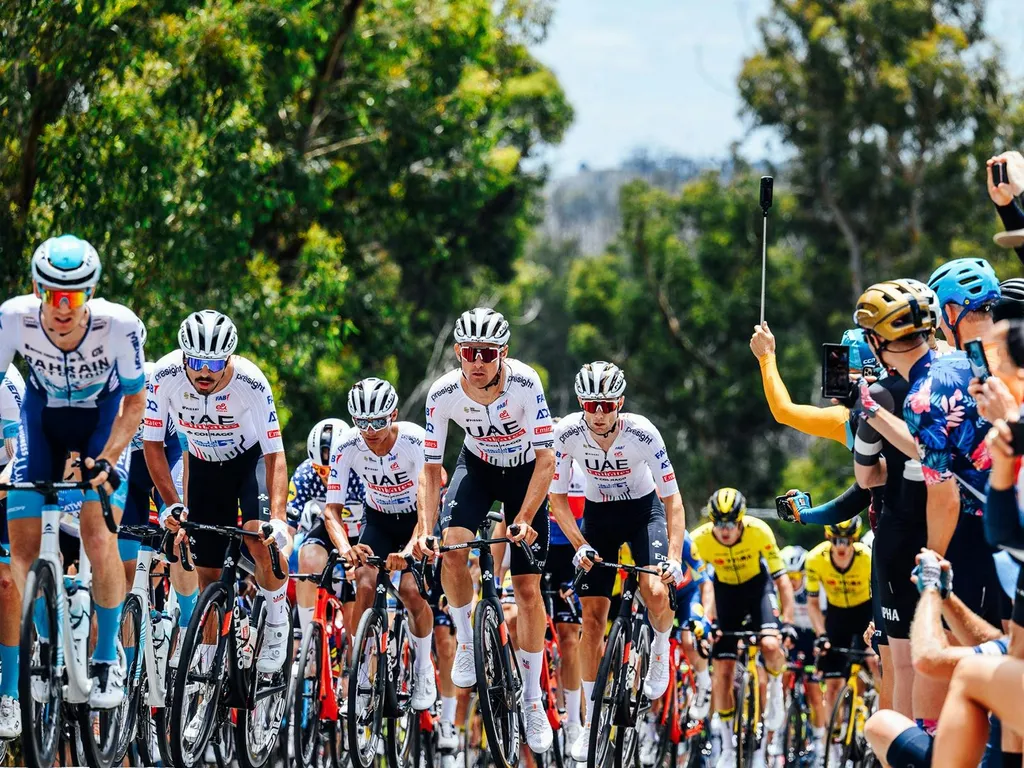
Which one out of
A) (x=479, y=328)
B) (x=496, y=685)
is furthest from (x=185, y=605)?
(x=479, y=328)

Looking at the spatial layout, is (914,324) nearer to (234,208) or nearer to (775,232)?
(234,208)

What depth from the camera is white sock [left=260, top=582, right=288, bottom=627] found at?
8773 mm

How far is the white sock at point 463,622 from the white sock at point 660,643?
1.48m

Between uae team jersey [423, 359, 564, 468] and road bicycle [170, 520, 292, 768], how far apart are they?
52.6 inches

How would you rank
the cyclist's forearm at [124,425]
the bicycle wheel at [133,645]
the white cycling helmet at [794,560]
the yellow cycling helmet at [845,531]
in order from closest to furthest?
the cyclist's forearm at [124,425] < the bicycle wheel at [133,645] < the yellow cycling helmet at [845,531] < the white cycling helmet at [794,560]

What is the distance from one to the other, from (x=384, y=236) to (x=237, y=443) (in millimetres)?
18849

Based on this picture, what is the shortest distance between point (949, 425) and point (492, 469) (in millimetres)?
3693

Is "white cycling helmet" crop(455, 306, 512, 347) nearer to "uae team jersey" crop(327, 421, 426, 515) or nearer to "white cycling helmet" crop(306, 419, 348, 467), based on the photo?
"uae team jersey" crop(327, 421, 426, 515)

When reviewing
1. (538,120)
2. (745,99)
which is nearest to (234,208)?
(538,120)

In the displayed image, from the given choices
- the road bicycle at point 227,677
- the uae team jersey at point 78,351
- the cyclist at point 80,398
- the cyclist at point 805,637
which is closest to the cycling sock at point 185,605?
the road bicycle at point 227,677

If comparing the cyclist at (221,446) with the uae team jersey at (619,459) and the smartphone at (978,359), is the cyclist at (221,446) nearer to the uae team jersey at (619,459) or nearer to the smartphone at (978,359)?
the uae team jersey at (619,459)

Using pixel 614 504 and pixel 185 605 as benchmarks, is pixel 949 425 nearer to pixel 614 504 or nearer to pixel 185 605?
pixel 614 504

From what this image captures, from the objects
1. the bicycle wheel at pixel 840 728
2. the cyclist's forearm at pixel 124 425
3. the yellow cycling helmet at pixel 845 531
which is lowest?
the bicycle wheel at pixel 840 728

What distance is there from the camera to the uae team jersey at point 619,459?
31.5ft
